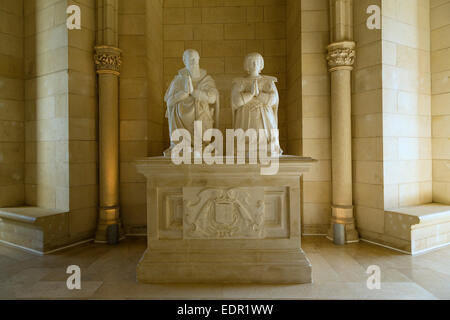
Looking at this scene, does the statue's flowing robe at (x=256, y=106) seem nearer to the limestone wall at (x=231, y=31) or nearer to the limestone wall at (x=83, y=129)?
the limestone wall at (x=231, y=31)

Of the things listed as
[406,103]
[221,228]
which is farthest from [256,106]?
[406,103]

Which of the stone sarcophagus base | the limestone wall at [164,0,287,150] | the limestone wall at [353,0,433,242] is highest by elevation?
the limestone wall at [164,0,287,150]

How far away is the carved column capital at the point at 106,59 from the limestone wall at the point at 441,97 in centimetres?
509

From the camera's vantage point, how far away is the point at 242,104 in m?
3.34

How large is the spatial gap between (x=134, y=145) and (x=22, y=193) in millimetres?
2104

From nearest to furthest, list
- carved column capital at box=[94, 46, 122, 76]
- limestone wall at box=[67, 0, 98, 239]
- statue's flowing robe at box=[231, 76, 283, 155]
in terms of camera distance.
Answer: statue's flowing robe at box=[231, 76, 283, 155] → limestone wall at box=[67, 0, 98, 239] → carved column capital at box=[94, 46, 122, 76]

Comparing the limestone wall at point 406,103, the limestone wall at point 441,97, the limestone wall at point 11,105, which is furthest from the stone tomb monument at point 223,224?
the limestone wall at point 11,105

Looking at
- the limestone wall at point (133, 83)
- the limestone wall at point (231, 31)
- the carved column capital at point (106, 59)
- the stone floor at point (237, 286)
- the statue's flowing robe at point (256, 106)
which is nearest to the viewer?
the stone floor at point (237, 286)

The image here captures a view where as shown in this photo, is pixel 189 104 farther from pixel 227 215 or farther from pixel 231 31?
pixel 231 31

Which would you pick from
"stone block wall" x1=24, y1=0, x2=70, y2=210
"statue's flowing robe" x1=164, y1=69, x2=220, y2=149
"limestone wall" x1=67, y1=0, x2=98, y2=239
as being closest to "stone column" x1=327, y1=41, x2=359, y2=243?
"statue's flowing robe" x1=164, y1=69, x2=220, y2=149

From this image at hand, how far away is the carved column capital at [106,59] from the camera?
439 centimetres

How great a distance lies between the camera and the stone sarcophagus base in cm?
289

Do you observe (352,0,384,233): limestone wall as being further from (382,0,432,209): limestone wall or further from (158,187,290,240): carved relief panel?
(158,187,290,240): carved relief panel

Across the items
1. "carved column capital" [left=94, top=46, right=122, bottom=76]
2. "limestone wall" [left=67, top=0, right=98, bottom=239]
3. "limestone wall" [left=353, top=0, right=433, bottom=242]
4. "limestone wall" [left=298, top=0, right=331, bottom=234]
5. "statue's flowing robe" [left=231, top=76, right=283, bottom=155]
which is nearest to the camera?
"statue's flowing robe" [left=231, top=76, right=283, bottom=155]
